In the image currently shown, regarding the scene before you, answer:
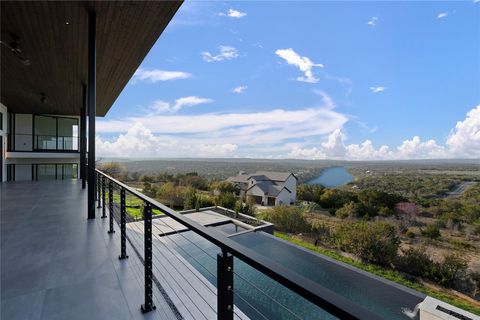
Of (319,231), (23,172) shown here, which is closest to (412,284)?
(319,231)

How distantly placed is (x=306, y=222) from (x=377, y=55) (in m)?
24.5

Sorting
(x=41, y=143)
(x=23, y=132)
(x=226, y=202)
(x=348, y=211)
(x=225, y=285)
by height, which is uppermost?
(x=23, y=132)

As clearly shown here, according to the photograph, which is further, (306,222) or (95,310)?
(306,222)

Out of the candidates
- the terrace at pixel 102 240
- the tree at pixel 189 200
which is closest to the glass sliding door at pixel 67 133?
the terrace at pixel 102 240

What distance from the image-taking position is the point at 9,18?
3457mm

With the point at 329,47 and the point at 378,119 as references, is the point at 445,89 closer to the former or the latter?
the point at 378,119

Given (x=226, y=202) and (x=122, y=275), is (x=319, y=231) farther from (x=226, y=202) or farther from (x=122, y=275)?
(x=122, y=275)

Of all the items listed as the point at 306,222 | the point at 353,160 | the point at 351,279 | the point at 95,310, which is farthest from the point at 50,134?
the point at 353,160

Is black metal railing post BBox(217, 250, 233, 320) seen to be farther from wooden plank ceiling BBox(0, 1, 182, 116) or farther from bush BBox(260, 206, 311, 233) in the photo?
bush BBox(260, 206, 311, 233)

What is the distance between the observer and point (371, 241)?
15.0 metres

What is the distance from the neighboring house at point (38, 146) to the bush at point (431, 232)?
2115 centimetres

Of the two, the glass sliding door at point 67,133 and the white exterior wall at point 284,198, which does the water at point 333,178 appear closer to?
the white exterior wall at point 284,198

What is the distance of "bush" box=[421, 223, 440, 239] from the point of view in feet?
54.6

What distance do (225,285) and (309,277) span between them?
653cm
